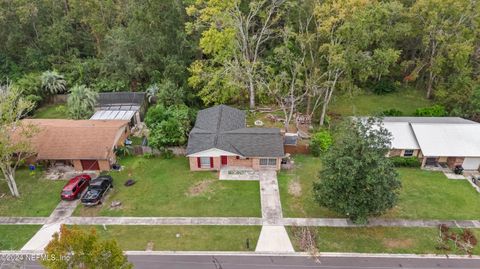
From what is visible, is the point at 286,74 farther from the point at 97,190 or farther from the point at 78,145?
the point at 78,145

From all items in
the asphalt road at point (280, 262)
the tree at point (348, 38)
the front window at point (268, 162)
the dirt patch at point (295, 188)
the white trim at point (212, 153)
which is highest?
the tree at point (348, 38)

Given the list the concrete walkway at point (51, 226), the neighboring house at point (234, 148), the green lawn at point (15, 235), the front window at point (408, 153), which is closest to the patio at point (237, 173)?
the neighboring house at point (234, 148)

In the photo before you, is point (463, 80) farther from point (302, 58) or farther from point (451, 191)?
point (302, 58)

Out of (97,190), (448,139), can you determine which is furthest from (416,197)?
(97,190)

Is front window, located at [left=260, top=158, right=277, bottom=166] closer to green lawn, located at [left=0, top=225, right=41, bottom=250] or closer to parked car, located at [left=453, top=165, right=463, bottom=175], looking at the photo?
parked car, located at [left=453, top=165, right=463, bottom=175]

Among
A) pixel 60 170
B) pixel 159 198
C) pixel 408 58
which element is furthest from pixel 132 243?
pixel 408 58

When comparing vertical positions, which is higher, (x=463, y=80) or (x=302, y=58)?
(x=302, y=58)

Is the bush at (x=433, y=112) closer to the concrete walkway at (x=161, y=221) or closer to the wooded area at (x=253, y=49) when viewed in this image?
the wooded area at (x=253, y=49)
